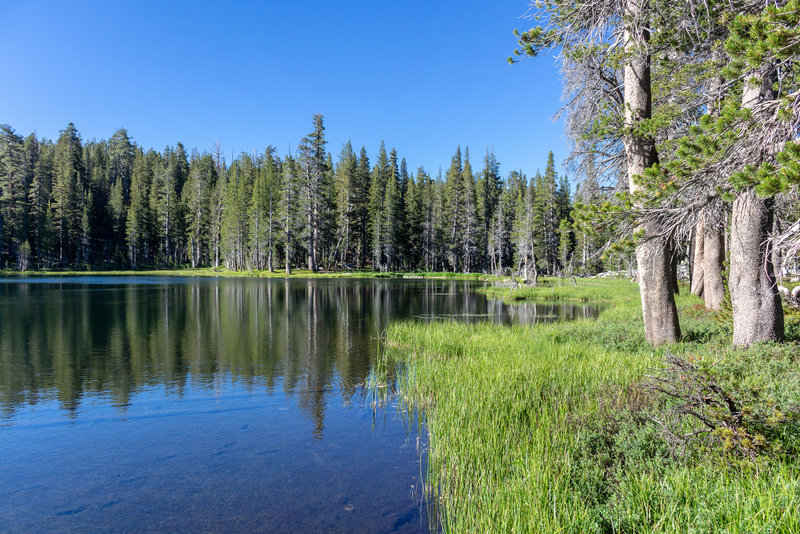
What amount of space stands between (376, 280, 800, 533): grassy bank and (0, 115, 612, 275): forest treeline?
185 ft

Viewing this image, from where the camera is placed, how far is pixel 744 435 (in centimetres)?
432

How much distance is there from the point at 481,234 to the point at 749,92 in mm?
73121

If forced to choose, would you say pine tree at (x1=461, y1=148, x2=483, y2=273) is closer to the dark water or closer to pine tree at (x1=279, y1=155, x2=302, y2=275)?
pine tree at (x1=279, y1=155, x2=302, y2=275)

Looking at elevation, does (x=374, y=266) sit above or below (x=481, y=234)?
below

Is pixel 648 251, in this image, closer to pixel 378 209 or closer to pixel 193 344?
pixel 193 344

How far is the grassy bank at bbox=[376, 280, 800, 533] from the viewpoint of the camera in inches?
153

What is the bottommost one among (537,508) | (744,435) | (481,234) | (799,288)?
(537,508)

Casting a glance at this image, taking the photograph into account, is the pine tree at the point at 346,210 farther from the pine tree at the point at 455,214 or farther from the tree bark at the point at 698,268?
the tree bark at the point at 698,268

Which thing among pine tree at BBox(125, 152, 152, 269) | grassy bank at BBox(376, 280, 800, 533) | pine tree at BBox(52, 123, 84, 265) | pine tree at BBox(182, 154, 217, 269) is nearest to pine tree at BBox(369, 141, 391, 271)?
pine tree at BBox(182, 154, 217, 269)

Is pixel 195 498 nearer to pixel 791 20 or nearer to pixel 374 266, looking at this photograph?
pixel 791 20

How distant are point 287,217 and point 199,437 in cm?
5945

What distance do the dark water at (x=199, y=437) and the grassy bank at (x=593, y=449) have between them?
0.88 m

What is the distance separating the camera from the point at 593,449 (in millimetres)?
5555

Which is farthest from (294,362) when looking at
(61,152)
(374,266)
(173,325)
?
(61,152)
